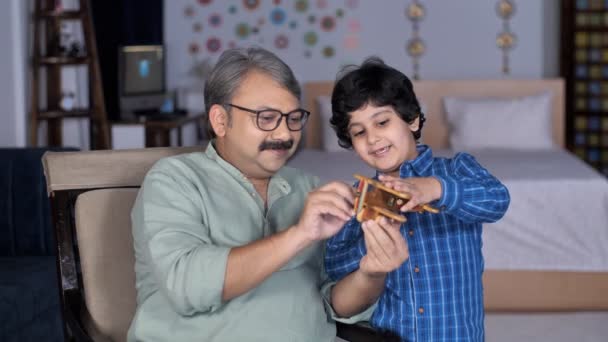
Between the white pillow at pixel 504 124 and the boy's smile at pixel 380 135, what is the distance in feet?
10.4

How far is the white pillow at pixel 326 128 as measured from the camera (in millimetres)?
4988

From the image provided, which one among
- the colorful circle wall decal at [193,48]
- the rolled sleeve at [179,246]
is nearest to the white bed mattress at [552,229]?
the rolled sleeve at [179,246]

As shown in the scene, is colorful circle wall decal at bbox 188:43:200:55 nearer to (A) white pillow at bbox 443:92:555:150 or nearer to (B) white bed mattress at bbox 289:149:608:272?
(A) white pillow at bbox 443:92:555:150

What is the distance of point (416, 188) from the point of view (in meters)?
1.48

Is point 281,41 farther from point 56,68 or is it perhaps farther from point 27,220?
point 27,220

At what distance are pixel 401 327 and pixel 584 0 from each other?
467cm

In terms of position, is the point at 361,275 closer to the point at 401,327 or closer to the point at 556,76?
the point at 401,327

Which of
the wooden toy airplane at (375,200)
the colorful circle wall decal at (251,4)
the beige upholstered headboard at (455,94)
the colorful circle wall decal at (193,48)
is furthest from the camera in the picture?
the colorful circle wall decal at (193,48)

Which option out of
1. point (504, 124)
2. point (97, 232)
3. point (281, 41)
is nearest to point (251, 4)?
point (281, 41)

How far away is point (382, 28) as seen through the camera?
5945 millimetres

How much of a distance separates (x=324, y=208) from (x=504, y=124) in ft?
12.0

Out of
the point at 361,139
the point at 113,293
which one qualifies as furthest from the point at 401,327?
the point at 113,293

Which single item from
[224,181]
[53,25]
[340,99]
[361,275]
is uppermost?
[53,25]

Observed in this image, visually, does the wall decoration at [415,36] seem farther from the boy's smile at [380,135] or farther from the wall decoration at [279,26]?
the boy's smile at [380,135]
